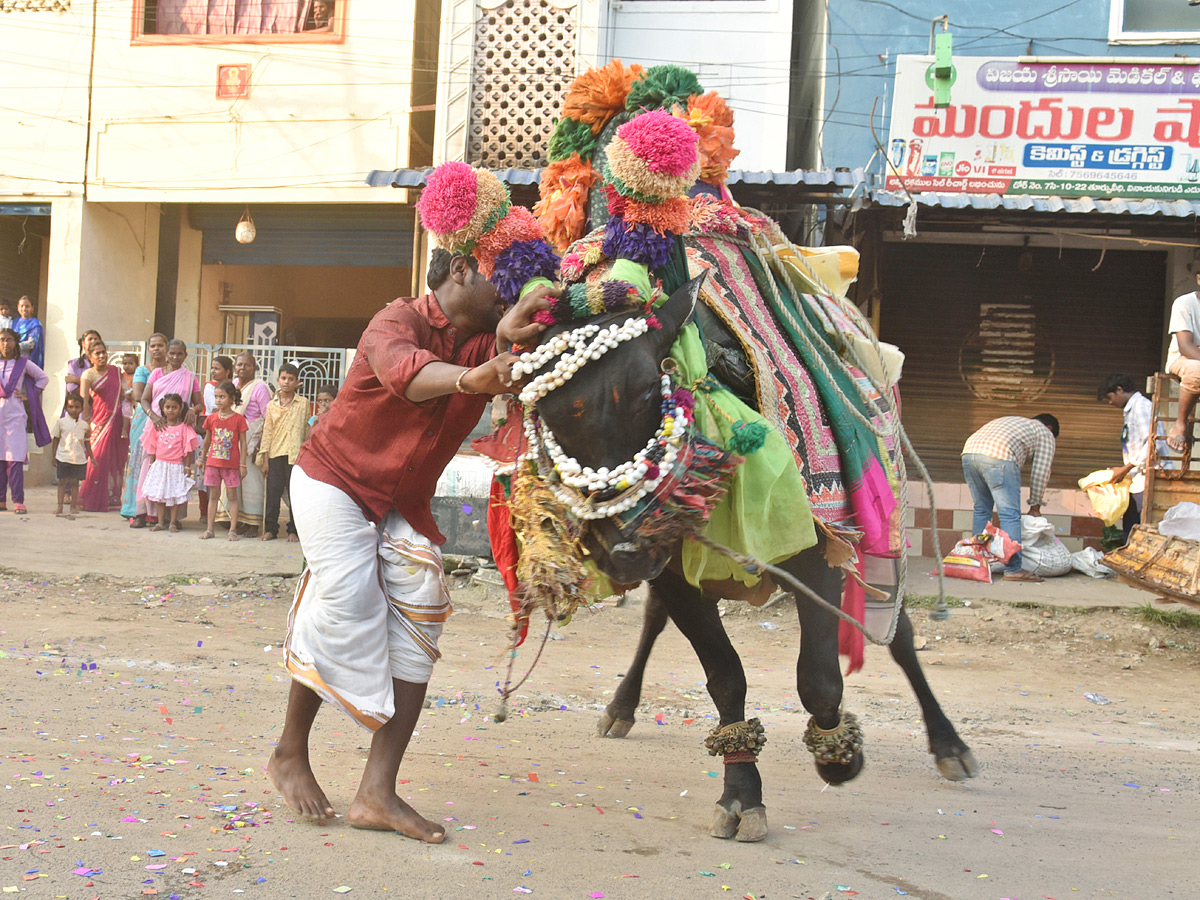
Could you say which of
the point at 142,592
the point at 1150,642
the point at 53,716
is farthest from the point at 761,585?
the point at 142,592

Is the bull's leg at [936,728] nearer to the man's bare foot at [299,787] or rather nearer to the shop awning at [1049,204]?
the man's bare foot at [299,787]

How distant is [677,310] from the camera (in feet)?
9.32

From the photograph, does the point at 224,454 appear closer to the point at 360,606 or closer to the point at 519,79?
the point at 519,79

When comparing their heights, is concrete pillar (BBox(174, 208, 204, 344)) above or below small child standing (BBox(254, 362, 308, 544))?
above

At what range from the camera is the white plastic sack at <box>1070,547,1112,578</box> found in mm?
8945

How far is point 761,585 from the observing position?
3.58 meters

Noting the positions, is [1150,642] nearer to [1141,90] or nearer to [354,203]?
[1141,90]

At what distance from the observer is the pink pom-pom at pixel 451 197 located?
2816 mm

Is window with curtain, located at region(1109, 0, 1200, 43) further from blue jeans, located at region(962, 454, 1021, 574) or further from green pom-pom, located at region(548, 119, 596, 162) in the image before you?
green pom-pom, located at region(548, 119, 596, 162)

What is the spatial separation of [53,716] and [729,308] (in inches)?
115

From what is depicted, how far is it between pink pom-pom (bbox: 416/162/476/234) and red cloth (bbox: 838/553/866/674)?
172cm

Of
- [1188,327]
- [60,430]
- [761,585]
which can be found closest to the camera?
[761,585]

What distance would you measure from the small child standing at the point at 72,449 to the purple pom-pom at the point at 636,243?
8.72 m

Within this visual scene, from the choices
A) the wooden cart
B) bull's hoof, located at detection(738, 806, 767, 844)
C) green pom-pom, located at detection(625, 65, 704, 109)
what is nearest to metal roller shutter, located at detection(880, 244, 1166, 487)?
the wooden cart
